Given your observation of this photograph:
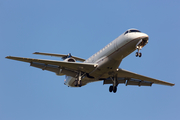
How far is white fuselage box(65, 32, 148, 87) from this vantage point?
1071 inches

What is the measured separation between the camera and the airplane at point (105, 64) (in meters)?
27.4

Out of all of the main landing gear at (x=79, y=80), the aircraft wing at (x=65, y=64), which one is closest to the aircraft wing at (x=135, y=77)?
the aircraft wing at (x=65, y=64)

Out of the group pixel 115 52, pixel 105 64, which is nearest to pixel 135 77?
pixel 105 64

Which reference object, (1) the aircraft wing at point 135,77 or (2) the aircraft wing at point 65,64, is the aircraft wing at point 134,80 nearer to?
(1) the aircraft wing at point 135,77

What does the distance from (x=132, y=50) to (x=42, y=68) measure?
33.8 feet

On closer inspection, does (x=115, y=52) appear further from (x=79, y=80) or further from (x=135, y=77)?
(x=135, y=77)

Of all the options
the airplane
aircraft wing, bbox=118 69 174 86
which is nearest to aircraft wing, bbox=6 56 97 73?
the airplane

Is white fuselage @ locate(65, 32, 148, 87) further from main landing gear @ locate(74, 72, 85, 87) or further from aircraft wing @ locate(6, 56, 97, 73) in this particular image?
main landing gear @ locate(74, 72, 85, 87)

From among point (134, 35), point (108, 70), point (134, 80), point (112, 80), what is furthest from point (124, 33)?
point (134, 80)

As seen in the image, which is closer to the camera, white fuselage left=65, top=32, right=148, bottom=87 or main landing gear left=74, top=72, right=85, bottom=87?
white fuselage left=65, top=32, right=148, bottom=87

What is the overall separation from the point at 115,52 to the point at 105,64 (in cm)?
172

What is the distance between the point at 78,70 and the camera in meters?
30.9

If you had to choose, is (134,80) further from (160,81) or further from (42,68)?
(42,68)

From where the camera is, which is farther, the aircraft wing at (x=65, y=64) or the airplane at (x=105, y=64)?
the aircraft wing at (x=65, y=64)
